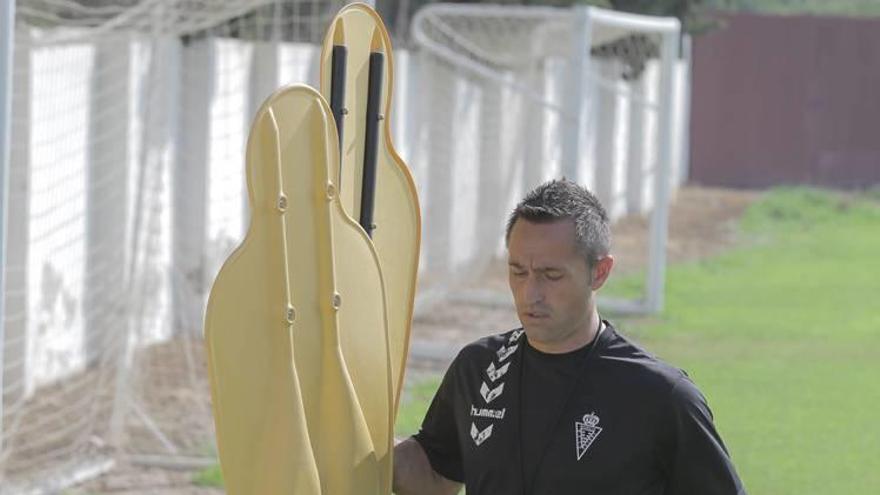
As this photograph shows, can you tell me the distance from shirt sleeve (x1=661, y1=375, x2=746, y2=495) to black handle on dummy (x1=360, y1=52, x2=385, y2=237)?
75 cm

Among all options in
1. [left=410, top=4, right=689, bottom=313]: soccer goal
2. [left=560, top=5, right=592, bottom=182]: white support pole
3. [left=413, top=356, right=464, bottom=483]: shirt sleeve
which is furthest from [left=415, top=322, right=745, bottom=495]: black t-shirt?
[left=410, top=4, right=689, bottom=313]: soccer goal

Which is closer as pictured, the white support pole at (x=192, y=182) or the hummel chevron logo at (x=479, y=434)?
the hummel chevron logo at (x=479, y=434)

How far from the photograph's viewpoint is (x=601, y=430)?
337 cm

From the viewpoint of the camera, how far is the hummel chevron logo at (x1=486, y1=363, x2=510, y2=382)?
3523 millimetres

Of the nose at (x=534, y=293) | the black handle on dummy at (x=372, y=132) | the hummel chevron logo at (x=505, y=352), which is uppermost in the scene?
the black handle on dummy at (x=372, y=132)

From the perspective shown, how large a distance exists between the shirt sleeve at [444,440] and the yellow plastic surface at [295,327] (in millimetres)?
308

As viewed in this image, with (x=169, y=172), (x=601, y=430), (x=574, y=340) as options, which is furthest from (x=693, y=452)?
(x=169, y=172)

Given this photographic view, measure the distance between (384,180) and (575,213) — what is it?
1.70ft

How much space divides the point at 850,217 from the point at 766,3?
76.6 feet

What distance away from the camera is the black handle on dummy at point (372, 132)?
12.0 feet

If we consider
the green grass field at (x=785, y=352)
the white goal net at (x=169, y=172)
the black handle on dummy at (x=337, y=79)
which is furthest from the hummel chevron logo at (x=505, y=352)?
the green grass field at (x=785, y=352)

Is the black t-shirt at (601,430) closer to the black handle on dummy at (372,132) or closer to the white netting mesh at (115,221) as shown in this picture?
the black handle on dummy at (372,132)

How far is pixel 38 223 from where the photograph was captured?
9.49 m

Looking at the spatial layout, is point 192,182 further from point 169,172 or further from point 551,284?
point 551,284
